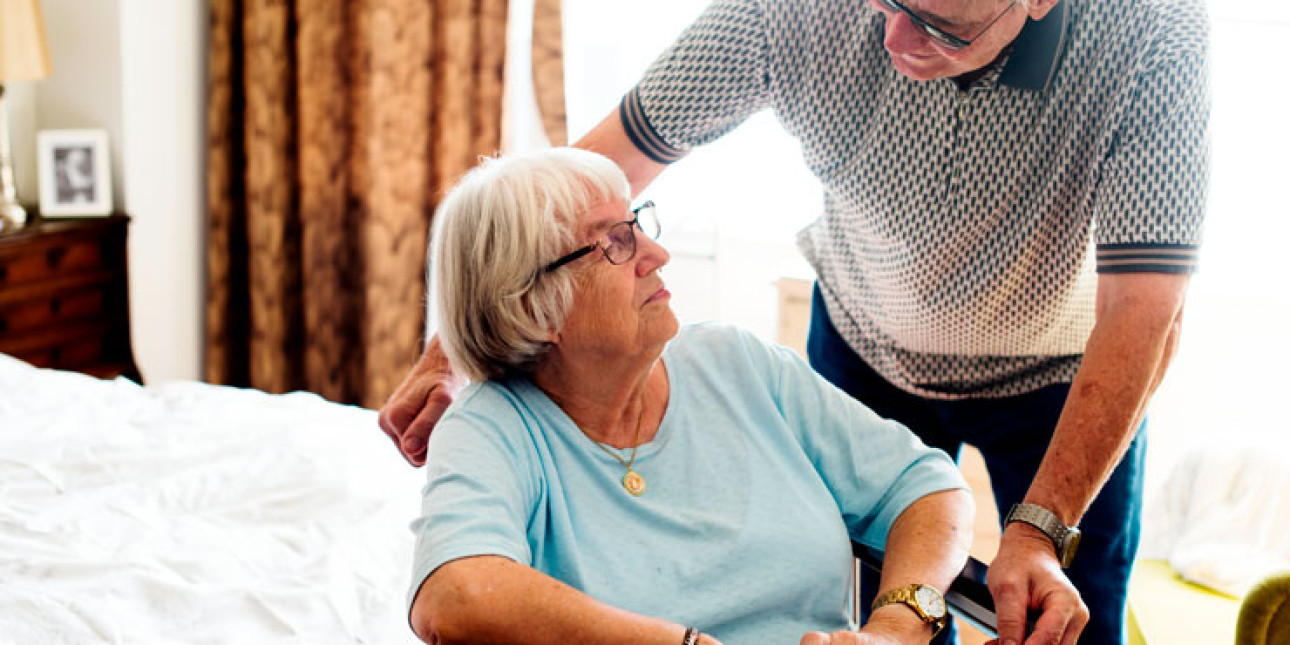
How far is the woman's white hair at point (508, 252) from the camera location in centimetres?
142

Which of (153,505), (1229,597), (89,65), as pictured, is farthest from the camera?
(89,65)

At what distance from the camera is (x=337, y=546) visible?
73.0 inches

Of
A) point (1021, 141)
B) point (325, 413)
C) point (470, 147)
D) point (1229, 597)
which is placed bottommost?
point (1229, 597)

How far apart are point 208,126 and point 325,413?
175 cm

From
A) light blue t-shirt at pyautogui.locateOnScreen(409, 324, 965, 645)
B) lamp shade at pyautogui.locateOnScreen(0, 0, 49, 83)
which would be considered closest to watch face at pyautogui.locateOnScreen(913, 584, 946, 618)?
light blue t-shirt at pyautogui.locateOnScreen(409, 324, 965, 645)

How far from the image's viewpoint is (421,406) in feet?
5.18

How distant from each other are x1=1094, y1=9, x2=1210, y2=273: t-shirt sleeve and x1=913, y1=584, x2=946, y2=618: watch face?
46 centimetres

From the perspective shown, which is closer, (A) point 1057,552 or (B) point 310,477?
(A) point 1057,552

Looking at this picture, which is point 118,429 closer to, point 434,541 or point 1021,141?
point 434,541

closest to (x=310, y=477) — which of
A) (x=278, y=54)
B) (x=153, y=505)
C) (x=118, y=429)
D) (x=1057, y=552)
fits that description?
(x=153, y=505)

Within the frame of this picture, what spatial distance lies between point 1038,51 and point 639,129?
58 cm

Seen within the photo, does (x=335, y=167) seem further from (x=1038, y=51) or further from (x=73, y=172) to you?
(x=1038, y=51)

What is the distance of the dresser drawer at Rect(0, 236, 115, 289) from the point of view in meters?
3.11

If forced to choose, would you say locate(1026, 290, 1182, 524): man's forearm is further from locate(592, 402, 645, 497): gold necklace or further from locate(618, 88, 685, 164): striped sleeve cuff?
locate(618, 88, 685, 164): striped sleeve cuff
